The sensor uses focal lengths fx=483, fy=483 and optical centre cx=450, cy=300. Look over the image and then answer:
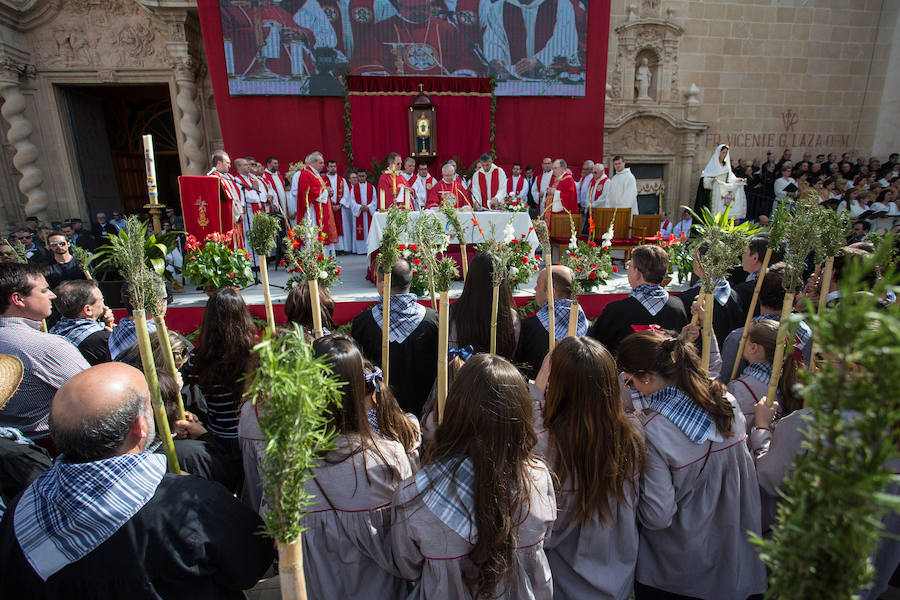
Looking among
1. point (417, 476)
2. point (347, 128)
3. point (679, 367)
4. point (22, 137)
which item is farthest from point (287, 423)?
point (22, 137)

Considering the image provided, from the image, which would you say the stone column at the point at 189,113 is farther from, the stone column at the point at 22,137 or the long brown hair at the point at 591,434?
the long brown hair at the point at 591,434

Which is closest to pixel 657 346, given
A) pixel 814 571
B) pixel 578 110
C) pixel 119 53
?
pixel 814 571

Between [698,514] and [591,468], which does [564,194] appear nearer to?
[698,514]

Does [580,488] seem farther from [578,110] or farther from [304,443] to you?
[578,110]

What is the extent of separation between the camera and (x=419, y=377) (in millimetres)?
2801

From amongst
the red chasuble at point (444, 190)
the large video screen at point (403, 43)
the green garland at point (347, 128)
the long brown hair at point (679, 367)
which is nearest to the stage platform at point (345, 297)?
the red chasuble at point (444, 190)

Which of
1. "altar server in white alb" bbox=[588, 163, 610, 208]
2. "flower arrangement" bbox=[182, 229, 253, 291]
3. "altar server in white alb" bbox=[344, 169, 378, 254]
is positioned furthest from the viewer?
"altar server in white alb" bbox=[344, 169, 378, 254]

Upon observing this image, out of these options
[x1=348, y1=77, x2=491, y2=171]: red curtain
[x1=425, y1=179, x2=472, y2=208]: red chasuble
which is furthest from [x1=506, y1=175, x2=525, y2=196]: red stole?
[x1=425, y1=179, x2=472, y2=208]: red chasuble

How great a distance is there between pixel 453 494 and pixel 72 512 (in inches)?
35.6

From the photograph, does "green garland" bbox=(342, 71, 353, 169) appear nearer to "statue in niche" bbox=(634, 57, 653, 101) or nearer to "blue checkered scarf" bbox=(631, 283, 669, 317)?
"statue in niche" bbox=(634, 57, 653, 101)

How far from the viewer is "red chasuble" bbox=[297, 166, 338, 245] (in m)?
8.32

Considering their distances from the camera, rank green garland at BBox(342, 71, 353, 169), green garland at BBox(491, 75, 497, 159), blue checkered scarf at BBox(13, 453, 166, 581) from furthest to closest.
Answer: green garland at BBox(491, 75, 497, 159), green garland at BBox(342, 71, 353, 169), blue checkered scarf at BBox(13, 453, 166, 581)

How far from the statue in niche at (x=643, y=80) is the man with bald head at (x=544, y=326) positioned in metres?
10.1

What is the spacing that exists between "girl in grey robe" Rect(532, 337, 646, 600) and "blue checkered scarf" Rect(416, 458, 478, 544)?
0.42m
